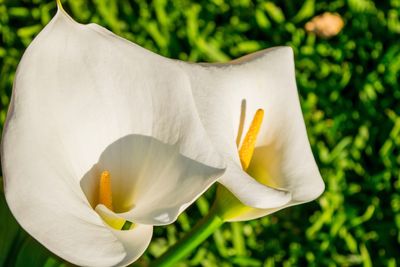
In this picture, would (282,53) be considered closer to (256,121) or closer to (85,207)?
(256,121)

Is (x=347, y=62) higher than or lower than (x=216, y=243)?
A: higher

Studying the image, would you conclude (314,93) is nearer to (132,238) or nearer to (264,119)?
(264,119)

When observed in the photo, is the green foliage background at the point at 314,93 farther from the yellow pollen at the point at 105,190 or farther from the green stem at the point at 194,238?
the yellow pollen at the point at 105,190

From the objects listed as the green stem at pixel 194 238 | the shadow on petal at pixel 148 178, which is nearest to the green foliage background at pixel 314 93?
the green stem at pixel 194 238

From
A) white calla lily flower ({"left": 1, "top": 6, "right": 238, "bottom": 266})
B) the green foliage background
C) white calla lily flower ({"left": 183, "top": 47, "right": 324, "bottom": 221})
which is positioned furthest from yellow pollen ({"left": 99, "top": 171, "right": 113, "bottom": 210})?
the green foliage background

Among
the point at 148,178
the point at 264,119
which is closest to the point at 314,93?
the point at 264,119

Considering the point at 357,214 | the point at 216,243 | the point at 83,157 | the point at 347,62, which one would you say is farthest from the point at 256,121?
the point at 347,62

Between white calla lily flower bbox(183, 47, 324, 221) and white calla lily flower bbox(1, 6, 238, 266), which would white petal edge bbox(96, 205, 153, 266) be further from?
white calla lily flower bbox(183, 47, 324, 221)
